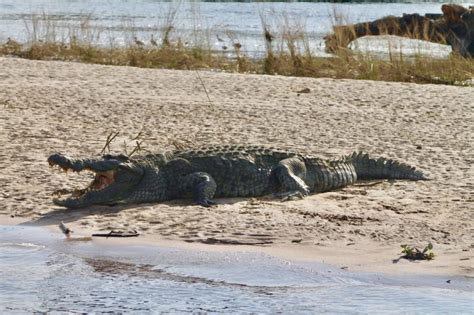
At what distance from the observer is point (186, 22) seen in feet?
94.5

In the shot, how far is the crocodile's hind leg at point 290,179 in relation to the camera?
729 centimetres

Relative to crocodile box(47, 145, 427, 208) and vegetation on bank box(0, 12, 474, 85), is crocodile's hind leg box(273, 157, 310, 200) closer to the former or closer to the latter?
crocodile box(47, 145, 427, 208)

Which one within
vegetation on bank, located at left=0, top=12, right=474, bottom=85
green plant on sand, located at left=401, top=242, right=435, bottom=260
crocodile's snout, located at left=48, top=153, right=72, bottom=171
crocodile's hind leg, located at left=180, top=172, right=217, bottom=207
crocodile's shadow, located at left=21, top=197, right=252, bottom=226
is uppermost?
vegetation on bank, located at left=0, top=12, right=474, bottom=85

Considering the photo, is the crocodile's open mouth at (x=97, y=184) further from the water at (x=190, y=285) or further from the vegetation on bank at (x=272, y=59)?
the vegetation on bank at (x=272, y=59)

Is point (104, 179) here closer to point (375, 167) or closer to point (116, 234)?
point (116, 234)

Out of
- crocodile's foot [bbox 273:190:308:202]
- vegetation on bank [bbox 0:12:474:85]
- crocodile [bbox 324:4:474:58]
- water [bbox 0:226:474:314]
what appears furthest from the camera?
crocodile [bbox 324:4:474:58]

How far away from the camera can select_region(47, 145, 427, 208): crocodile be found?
695 cm

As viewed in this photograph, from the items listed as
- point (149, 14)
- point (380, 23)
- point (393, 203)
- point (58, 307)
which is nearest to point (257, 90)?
point (393, 203)

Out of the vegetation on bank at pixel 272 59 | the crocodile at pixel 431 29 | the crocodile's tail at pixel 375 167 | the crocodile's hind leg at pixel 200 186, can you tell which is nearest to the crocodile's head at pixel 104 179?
the crocodile's hind leg at pixel 200 186

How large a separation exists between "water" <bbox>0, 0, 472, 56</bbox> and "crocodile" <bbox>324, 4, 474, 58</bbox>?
27cm

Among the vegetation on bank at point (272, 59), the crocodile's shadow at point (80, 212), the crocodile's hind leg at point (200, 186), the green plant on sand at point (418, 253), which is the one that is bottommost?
the green plant on sand at point (418, 253)

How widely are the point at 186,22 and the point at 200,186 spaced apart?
2209 cm

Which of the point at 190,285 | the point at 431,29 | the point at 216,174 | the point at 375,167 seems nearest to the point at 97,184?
the point at 216,174

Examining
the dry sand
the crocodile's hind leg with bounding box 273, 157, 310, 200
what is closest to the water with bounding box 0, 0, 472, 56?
the dry sand
